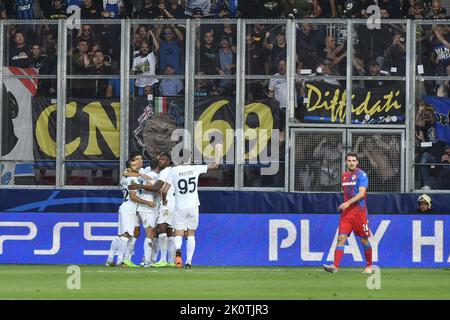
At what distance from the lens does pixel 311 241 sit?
24.5 metres

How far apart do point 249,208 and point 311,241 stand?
7.22ft

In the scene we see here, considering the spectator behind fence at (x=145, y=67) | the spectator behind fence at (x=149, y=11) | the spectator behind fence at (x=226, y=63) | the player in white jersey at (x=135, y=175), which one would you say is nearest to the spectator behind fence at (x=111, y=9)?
the spectator behind fence at (x=149, y=11)

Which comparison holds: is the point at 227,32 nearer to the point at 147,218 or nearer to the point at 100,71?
the point at 100,71

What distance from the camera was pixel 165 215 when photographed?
23.4 m

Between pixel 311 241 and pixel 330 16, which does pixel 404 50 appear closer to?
pixel 330 16

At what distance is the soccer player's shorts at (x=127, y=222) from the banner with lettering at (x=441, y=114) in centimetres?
715

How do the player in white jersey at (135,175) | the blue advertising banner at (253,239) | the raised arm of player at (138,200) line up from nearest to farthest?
1. the player in white jersey at (135,175)
2. the raised arm of player at (138,200)
3. the blue advertising banner at (253,239)

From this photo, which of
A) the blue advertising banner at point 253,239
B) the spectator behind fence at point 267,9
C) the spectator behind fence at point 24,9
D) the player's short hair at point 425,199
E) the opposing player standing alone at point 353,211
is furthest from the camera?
the spectator behind fence at point 24,9

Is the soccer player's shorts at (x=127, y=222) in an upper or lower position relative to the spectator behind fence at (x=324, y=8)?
lower

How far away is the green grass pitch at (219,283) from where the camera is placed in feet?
52.3

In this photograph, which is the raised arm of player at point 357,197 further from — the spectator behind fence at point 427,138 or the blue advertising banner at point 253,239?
the spectator behind fence at point 427,138

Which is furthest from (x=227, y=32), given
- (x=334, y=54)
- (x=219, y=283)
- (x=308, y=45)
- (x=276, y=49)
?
(x=219, y=283)

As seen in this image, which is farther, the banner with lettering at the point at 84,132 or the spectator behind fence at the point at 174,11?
the spectator behind fence at the point at 174,11
